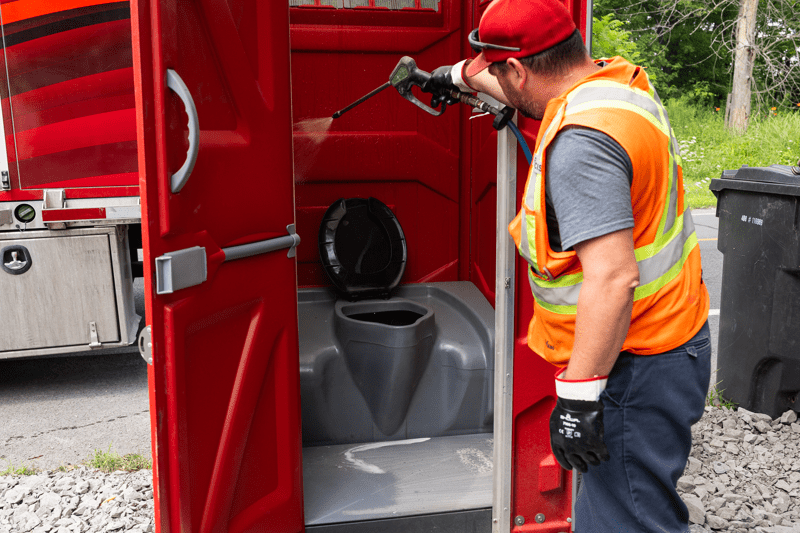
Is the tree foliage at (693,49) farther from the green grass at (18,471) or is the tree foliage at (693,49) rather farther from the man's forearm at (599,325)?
the man's forearm at (599,325)

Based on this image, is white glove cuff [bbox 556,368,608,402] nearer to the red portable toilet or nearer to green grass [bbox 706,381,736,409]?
the red portable toilet

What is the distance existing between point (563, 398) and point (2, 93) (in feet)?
12.3

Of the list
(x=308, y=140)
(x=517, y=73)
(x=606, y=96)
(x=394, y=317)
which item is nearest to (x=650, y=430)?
(x=606, y=96)

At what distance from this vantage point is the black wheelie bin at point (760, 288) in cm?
348

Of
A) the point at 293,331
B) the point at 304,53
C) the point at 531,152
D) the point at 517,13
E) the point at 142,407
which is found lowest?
the point at 142,407

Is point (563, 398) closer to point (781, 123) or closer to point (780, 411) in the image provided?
point (780, 411)

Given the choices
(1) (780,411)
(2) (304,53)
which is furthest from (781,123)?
(2) (304,53)

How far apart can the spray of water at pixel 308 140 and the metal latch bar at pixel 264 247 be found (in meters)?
1.48

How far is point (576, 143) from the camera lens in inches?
56.9

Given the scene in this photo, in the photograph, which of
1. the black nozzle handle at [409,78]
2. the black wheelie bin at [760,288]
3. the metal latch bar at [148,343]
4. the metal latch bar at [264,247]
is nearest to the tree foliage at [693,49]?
the black wheelie bin at [760,288]

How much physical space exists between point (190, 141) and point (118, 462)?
2263 millimetres

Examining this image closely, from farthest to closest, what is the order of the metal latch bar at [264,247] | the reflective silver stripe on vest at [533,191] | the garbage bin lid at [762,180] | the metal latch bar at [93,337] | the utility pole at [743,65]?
the utility pole at [743,65], the metal latch bar at [93,337], the garbage bin lid at [762,180], the metal latch bar at [264,247], the reflective silver stripe on vest at [533,191]

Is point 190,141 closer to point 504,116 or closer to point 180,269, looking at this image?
point 180,269

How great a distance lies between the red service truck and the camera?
3.94 m
